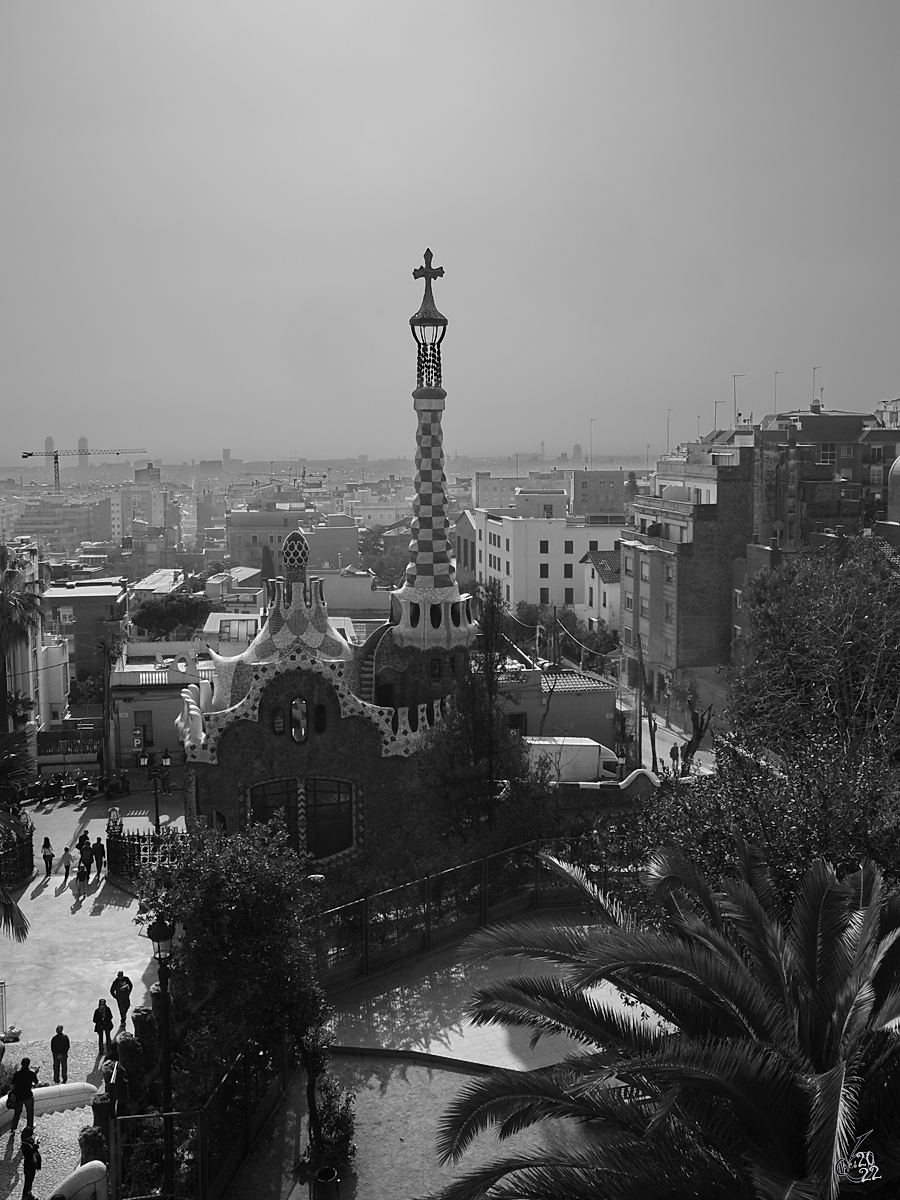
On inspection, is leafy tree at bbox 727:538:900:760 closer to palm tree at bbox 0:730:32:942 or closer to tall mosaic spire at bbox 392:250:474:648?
tall mosaic spire at bbox 392:250:474:648

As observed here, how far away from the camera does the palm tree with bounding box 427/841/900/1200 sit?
7930 mm

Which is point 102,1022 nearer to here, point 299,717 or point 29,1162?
point 29,1162

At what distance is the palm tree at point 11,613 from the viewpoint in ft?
111

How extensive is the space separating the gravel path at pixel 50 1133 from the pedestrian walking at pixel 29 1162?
212 millimetres

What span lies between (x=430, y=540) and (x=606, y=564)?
41.3 m

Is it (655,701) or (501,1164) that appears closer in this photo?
(501,1164)

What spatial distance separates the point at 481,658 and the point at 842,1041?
14.9m

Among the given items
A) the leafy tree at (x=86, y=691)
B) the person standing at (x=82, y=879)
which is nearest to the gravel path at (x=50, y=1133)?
the person standing at (x=82, y=879)

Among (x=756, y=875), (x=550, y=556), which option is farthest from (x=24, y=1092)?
(x=550, y=556)

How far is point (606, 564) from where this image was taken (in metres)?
64.0

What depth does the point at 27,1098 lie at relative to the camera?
14711 mm

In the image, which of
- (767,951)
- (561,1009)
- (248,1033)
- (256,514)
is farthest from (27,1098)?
(256,514)

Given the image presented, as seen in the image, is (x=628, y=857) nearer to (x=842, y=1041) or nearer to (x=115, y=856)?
(x=842, y=1041)

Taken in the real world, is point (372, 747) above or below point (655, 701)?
above
